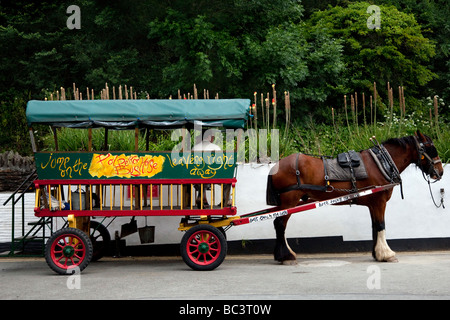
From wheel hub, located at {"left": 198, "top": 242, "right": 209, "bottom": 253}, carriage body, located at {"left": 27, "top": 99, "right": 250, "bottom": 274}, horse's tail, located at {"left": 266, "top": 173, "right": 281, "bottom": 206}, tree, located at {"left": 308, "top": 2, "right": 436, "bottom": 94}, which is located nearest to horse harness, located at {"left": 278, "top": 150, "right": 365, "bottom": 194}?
horse's tail, located at {"left": 266, "top": 173, "right": 281, "bottom": 206}

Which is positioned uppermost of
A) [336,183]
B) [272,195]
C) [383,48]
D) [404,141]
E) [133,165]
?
[383,48]

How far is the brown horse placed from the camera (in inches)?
422

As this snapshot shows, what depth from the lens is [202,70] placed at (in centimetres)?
1909

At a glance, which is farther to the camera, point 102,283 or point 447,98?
point 447,98

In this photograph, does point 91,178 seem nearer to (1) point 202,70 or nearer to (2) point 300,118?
(1) point 202,70

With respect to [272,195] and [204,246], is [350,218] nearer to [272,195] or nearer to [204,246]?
[272,195]

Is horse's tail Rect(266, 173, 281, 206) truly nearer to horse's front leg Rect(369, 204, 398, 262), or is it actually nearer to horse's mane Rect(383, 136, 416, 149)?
horse's front leg Rect(369, 204, 398, 262)

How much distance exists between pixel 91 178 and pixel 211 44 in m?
10.1

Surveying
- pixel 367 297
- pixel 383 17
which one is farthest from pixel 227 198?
pixel 383 17

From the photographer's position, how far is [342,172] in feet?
35.3

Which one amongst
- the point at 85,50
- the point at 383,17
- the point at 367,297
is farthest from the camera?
the point at 85,50

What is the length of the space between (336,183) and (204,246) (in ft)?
8.00

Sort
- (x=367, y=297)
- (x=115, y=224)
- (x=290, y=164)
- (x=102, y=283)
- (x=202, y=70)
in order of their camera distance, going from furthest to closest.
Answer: (x=202, y=70) < (x=115, y=224) < (x=290, y=164) < (x=102, y=283) < (x=367, y=297)

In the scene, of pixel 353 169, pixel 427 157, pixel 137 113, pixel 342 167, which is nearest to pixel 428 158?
pixel 427 157
